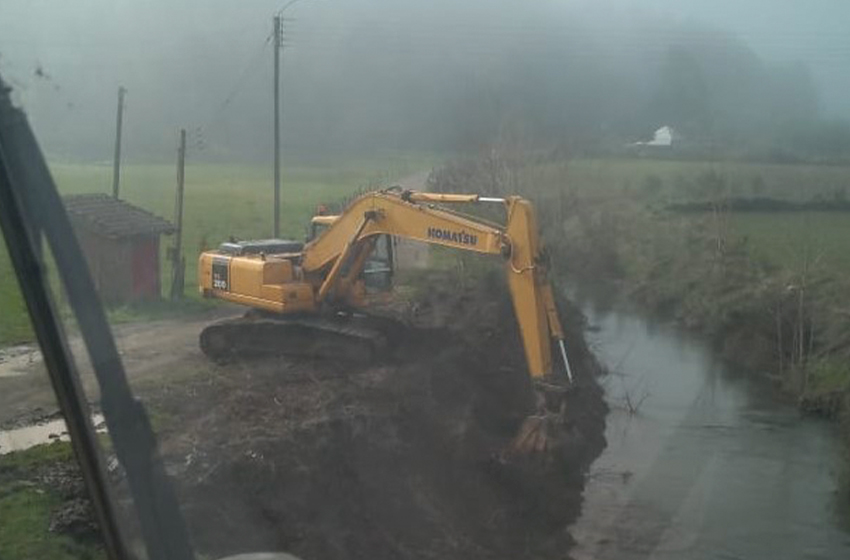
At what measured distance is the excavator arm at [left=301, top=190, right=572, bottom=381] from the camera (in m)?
10.7

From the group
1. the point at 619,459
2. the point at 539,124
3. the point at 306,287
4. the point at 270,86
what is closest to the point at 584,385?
the point at 619,459

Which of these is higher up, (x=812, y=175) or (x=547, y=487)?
(x=812, y=175)

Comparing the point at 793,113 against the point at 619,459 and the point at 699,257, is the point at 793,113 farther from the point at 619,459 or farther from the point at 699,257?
the point at 619,459

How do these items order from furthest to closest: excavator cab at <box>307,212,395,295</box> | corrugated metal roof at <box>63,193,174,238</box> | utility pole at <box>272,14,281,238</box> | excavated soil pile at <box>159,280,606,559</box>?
utility pole at <box>272,14,281,238</box>
excavator cab at <box>307,212,395,295</box>
corrugated metal roof at <box>63,193,174,238</box>
excavated soil pile at <box>159,280,606,559</box>

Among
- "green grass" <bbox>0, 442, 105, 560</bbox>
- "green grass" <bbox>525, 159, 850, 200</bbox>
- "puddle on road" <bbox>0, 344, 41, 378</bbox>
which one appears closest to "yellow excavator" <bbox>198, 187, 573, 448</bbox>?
"puddle on road" <bbox>0, 344, 41, 378</bbox>

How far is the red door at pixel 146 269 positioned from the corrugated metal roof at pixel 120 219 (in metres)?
0.19

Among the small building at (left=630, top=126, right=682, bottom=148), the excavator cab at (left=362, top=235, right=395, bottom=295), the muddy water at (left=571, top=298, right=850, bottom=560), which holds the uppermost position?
the small building at (left=630, top=126, right=682, bottom=148)

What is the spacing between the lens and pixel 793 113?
17.2 metres

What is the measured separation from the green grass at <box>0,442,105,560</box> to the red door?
26.9ft

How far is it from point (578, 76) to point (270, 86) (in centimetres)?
442

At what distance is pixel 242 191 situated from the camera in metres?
18.5

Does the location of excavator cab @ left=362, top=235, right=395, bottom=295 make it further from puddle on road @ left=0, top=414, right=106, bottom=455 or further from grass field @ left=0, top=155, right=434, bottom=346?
puddle on road @ left=0, top=414, right=106, bottom=455

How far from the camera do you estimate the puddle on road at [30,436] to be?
8250 mm

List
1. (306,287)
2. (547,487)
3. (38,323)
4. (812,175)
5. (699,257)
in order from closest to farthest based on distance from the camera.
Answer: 1. (38,323)
2. (547,487)
3. (306,287)
4. (812,175)
5. (699,257)
